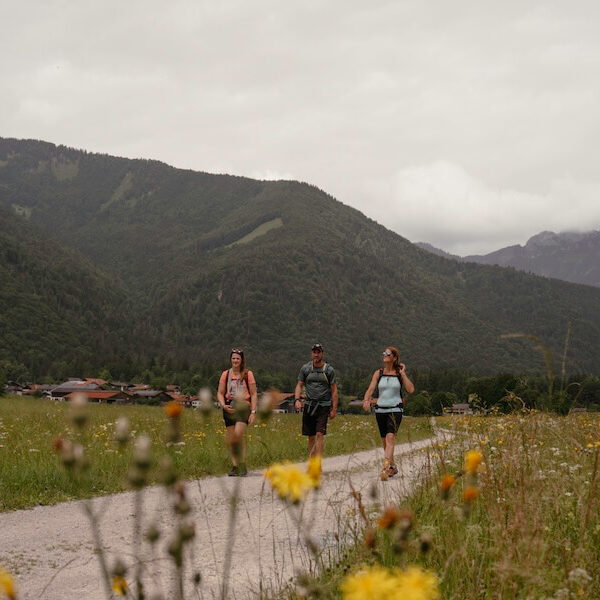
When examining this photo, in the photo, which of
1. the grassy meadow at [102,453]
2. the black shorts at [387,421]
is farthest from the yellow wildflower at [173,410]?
the black shorts at [387,421]

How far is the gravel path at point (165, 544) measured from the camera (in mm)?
4648

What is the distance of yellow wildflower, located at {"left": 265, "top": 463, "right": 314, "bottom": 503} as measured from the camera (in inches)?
68.1

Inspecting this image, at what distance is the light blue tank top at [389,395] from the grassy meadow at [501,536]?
3.48 meters

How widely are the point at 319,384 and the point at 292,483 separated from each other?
9.26 m

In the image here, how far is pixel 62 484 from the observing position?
28.5 ft

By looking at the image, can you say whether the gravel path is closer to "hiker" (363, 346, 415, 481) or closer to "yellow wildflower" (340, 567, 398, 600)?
"hiker" (363, 346, 415, 481)

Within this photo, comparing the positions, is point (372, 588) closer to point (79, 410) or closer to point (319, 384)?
point (79, 410)

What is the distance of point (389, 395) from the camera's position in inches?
410

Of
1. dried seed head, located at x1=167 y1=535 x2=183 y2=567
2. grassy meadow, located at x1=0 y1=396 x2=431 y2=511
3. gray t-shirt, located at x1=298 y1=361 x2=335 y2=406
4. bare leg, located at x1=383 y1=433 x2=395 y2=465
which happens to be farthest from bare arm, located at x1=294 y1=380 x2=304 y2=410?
dried seed head, located at x1=167 y1=535 x2=183 y2=567

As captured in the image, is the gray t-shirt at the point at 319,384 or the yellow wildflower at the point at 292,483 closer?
the yellow wildflower at the point at 292,483

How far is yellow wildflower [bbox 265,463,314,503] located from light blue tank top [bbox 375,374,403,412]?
28.7ft

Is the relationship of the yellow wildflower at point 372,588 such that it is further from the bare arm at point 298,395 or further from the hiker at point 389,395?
the bare arm at point 298,395

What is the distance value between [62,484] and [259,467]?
13.4ft

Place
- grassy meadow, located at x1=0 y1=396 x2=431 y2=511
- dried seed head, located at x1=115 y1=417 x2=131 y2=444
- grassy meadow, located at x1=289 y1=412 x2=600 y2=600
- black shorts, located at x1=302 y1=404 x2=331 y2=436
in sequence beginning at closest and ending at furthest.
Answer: dried seed head, located at x1=115 y1=417 x2=131 y2=444 → grassy meadow, located at x1=289 y1=412 x2=600 y2=600 → grassy meadow, located at x1=0 y1=396 x2=431 y2=511 → black shorts, located at x1=302 y1=404 x2=331 y2=436
